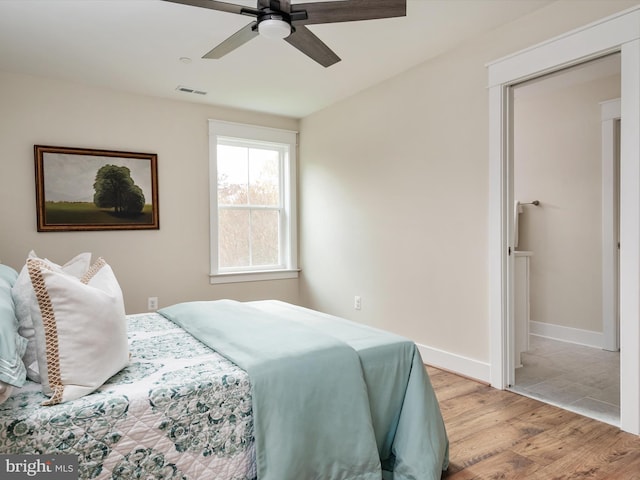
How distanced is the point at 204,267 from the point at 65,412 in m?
3.24

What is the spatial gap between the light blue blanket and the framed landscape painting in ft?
8.19

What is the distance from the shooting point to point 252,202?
4820mm

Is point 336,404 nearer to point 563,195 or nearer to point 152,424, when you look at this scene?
point 152,424

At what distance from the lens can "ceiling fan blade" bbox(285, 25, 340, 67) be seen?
2015mm

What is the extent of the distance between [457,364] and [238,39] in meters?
2.67

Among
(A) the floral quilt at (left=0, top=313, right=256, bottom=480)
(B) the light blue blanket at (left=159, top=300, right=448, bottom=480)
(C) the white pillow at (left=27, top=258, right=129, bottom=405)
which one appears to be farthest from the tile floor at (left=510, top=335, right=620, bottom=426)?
(C) the white pillow at (left=27, top=258, right=129, bottom=405)

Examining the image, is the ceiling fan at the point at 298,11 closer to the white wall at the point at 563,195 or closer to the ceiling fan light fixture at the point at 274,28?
the ceiling fan light fixture at the point at 274,28

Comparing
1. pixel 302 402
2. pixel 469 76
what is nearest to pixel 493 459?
pixel 302 402

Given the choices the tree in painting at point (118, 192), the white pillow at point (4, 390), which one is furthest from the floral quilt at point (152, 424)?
the tree in painting at point (118, 192)

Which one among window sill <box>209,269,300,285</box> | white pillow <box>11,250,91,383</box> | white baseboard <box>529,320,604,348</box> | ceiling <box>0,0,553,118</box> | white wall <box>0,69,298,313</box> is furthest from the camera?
window sill <box>209,269,300,285</box>

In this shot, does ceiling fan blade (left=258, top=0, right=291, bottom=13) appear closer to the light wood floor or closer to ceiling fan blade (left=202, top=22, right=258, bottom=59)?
ceiling fan blade (left=202, top=22, right=258, bottom=59)

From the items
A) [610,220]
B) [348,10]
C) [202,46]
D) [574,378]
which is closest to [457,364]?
[574,378]

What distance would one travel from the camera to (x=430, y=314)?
3.45 metres

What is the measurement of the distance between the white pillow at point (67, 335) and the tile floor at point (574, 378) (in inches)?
102
